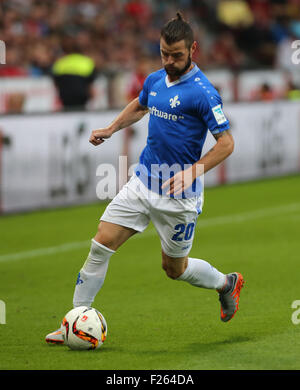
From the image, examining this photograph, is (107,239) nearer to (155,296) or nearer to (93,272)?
(93,272)

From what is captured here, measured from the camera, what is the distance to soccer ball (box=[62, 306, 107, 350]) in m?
6.28

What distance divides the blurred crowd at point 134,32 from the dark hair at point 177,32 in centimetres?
894

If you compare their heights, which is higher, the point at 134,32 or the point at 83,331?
the point at 134,32

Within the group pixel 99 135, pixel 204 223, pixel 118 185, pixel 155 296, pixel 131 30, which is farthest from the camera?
pixel 131 30

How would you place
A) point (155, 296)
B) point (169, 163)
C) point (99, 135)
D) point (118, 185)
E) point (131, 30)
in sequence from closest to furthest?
point (169, 163) < point (99, 135) < point (155, 296) < point (118, 185) < point (131, 30)

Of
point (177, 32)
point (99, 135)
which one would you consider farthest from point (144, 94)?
point (177, 32)

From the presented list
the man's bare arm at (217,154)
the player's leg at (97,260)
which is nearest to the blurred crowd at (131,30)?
the player's leg at (97,260)

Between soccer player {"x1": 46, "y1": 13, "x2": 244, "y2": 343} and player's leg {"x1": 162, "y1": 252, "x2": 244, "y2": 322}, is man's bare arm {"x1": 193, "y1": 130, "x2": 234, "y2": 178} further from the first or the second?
player's leg {"x1": 162, "y1": 252, "x2": 244, "y2": 322}

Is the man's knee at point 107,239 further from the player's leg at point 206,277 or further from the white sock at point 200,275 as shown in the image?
the white sock at point 200,275

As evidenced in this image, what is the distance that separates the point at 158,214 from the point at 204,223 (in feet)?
20.5

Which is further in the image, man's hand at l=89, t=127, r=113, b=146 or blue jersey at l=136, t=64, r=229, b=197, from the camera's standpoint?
man's hand at l=89, t=127, r=113, b=146

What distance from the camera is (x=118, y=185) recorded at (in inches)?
574

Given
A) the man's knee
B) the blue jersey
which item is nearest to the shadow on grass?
the man's knee
